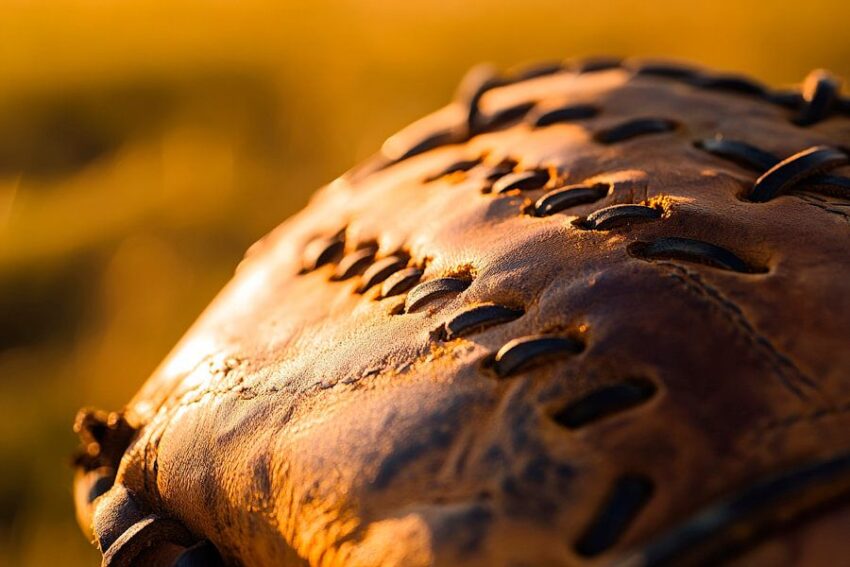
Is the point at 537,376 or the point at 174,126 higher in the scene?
the point at 174,126

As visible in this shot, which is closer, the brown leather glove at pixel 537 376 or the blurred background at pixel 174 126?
the brown leather glove at pixel 537 376

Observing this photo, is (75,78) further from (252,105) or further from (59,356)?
(59,356)

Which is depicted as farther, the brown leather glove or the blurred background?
the blurred background

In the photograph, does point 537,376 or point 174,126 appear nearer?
point 537,376
